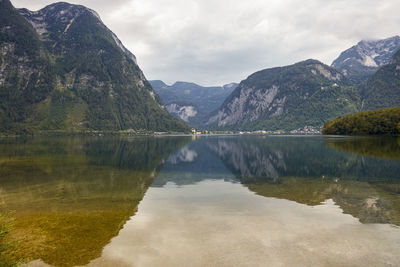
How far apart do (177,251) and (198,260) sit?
1724 millimetres

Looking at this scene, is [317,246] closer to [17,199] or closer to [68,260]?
[68,260]

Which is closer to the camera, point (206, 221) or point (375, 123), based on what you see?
point (206, 221)

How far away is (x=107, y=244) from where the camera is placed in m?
16.2

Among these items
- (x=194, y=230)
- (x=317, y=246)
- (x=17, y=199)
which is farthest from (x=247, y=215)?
(x=17, y=199)

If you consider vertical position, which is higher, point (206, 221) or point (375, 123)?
point (375, 123)

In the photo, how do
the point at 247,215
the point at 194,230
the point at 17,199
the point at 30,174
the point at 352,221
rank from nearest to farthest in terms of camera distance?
the point at 194,230, the point at 352,221, the point at 247,215, the point at 17,199, the point at 30,174

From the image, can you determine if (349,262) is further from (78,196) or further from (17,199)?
(17,199)

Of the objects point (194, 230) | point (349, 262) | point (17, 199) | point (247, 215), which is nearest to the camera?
point (349, 262)

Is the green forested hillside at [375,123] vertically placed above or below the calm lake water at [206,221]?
above

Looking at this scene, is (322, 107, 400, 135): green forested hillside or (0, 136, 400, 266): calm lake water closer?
(0, 136, 400, 266): calm lake water

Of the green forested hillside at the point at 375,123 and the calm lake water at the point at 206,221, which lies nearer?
the calm lake water at the point at 206,221

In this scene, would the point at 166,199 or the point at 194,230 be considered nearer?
the point at 194,230

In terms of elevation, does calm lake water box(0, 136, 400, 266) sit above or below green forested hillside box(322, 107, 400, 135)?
below

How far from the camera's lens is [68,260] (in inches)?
557
